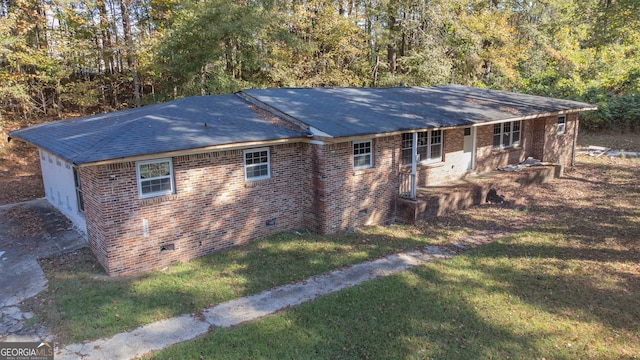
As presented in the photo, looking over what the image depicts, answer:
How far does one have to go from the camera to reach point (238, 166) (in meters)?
10.7

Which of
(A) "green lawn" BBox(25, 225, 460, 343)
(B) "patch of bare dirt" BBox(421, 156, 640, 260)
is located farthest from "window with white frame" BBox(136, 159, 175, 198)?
(B) "patch of bare dirt" BBox(421, 156, 640, 260)

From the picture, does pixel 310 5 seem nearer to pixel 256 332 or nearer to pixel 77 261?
pixel 77 261

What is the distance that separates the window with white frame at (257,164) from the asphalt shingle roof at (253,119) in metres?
0.60

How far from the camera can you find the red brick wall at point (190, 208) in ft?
29.6

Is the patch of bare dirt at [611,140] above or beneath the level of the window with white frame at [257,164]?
beneath

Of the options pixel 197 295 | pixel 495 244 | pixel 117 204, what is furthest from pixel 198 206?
pixel 495 244

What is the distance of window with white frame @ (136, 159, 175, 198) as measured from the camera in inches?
365

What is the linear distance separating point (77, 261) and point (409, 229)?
8420 mm

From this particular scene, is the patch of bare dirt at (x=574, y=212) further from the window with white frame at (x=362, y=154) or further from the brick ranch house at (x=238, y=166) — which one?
the window with white frame at (x=362, y=154)

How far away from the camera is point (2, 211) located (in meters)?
13.6

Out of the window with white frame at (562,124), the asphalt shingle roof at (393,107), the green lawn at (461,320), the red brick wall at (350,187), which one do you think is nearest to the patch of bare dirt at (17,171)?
the asphalt shingle roof at (393,107)

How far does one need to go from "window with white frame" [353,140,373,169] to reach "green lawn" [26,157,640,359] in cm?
185

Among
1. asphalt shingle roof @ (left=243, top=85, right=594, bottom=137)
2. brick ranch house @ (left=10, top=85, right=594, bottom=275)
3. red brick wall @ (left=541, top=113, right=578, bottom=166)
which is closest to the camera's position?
brick ranch house @ (left=10, top=85, right=594, bottom=275)

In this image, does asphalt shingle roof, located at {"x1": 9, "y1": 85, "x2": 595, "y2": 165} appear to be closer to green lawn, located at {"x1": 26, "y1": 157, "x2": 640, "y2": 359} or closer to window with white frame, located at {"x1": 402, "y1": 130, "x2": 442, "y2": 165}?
window with white frame, located at {"x1": 402, "y1": 130, "x2": 442, "y2": 165}
